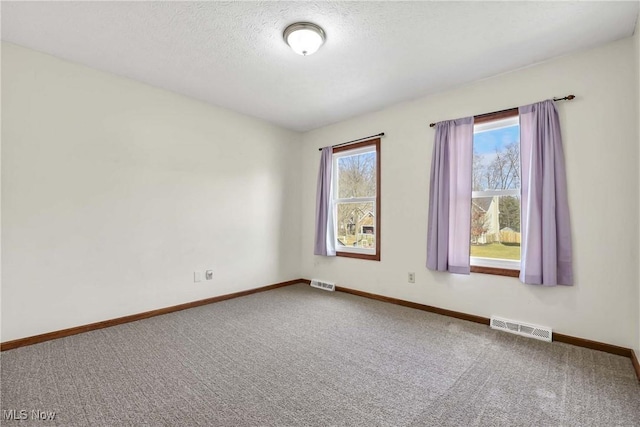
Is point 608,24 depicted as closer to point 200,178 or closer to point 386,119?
point 386,119

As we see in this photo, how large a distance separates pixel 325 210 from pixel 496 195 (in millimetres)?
2256

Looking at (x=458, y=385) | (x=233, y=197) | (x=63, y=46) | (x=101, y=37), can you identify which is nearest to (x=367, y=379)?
(x=458, y=385)

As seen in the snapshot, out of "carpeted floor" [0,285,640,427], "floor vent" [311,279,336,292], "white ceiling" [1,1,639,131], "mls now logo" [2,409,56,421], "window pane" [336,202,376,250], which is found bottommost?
"mls now logo" [2,409,56,421]

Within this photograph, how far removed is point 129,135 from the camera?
306cm

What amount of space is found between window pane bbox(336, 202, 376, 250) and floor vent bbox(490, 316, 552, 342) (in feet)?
5.45

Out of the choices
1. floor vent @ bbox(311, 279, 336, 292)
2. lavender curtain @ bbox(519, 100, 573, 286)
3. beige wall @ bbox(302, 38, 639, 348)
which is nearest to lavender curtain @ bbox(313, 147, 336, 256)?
floor vent @ bbox(311, 279, 336, 292)

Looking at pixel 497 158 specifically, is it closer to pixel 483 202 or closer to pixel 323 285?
pixel 483 202

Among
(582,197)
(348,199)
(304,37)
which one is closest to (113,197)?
(304,37)

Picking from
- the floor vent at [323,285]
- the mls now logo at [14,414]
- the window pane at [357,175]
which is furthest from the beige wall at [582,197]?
the mls now logo at [14,414]

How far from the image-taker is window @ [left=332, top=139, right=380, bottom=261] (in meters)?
4.00

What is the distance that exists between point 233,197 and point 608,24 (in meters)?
4.01

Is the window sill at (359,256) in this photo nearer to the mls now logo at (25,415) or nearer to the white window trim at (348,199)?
the white window trim at (348,199)

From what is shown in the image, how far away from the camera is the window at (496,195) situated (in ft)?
9.57

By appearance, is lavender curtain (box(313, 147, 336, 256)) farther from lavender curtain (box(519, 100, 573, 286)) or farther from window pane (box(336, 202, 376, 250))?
lavender curtain (box(519, 100, 573, 286))
